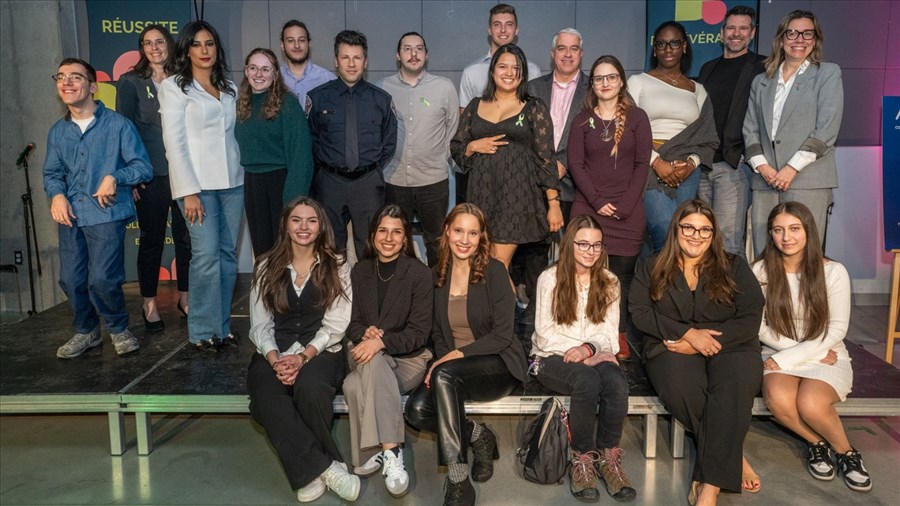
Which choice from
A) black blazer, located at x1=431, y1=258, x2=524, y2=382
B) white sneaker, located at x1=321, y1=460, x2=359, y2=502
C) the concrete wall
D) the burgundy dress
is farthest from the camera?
the concrete wall

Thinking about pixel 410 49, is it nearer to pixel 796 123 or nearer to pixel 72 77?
pixel 72 77

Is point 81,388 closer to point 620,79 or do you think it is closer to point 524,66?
point 524,66

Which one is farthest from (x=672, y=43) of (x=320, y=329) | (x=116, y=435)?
(x=116, y=435)

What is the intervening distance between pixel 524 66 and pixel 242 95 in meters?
1.50

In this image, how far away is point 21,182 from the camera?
6180 mm

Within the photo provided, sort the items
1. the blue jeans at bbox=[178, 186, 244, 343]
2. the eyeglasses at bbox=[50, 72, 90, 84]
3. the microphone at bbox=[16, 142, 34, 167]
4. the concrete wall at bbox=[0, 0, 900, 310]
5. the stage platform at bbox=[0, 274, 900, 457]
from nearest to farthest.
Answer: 1. the stage platform at bbox=[0, 274, 900, 457]
2. the eyeglasses at bbox=[50, 72, 90, 84]
3. the blue jeans at bbox=[178, 186, 244, 343]
4. the microphone at bbox=[16, 142, 34, 167]
5. the concrete wall at bbox=[0, 0, 900, 310]

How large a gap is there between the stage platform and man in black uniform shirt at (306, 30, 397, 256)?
0.98 m

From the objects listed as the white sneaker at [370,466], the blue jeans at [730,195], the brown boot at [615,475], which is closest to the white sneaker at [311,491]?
the white sneaker at [370,466]

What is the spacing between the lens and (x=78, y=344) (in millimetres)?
4207

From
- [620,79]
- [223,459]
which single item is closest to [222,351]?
[223,459]

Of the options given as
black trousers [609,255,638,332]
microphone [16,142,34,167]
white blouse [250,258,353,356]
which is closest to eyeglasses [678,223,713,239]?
black trousers [609,255,638,332]

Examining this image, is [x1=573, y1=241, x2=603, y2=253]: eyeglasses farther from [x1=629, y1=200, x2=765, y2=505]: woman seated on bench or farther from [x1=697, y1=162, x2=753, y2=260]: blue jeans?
[x1=697, y1=162, x2=753, y2=260]: blue jeans

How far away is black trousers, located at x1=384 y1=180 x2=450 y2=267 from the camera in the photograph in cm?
459

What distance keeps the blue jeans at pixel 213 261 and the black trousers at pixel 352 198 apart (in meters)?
0.47
